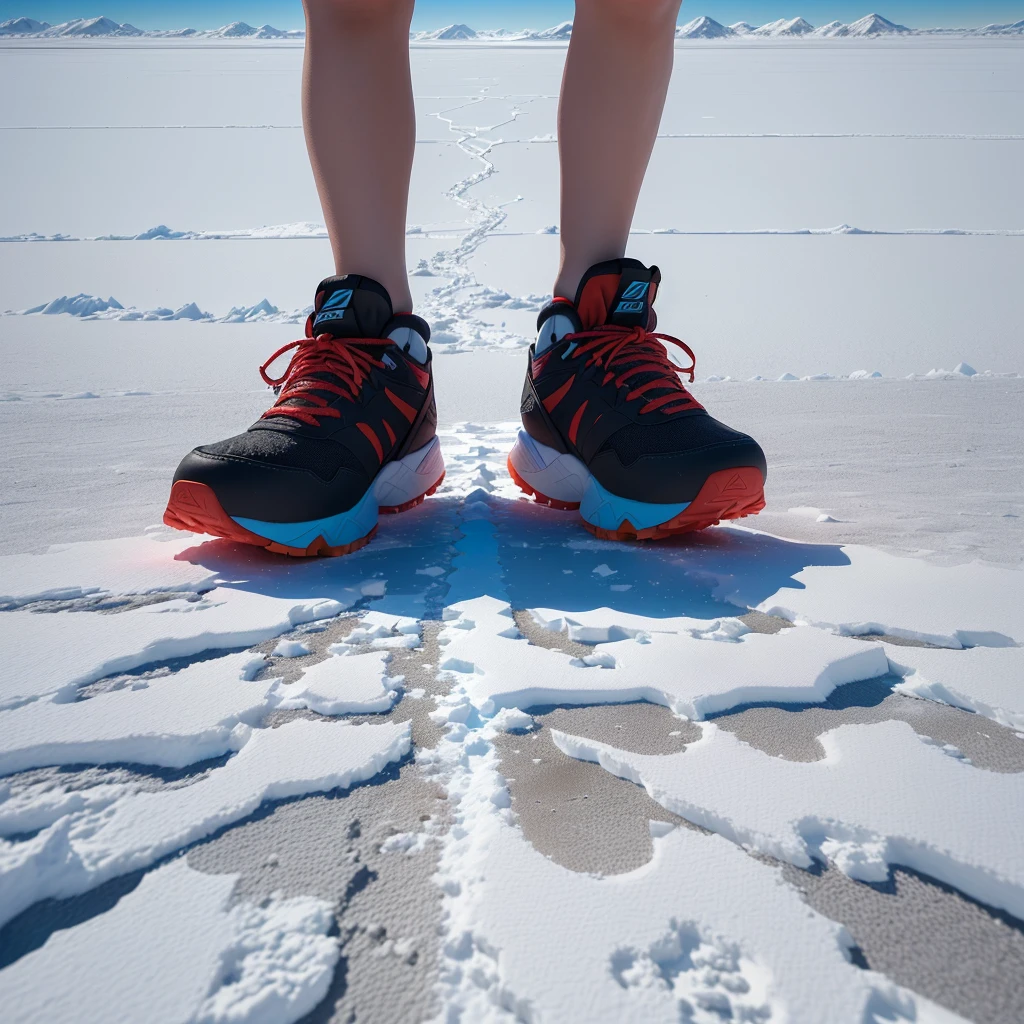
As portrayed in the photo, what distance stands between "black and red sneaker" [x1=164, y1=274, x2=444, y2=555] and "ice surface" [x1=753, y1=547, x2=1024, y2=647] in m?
0.47

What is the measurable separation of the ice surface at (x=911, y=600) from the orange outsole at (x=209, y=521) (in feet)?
1.57

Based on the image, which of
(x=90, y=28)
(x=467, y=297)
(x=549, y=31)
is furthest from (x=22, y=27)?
(x=467, y=297)

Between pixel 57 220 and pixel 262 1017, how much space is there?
4.57 metres

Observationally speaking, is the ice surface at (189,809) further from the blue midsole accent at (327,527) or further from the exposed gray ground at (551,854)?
the blue midsole accent at (327,527)

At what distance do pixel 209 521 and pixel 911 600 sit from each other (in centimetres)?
75

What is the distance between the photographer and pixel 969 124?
7836 millimetres

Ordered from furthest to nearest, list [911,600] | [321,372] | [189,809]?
1. [321,372]
2. [911,600]
3. [189,809]

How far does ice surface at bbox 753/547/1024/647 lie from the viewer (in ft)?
2.52

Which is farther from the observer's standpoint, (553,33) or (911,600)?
(553,33)

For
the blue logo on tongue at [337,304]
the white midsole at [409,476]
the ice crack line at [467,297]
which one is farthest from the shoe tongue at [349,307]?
the ice crack line at [467,297]

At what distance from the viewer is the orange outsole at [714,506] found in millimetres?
965

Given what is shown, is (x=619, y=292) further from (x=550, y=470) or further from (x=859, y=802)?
(x=859, y=802)

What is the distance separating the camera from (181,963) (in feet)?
1.36

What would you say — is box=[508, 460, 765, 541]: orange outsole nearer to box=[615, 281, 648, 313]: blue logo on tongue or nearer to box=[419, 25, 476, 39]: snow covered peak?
box=[615, 281, 648, 313]: blue logo on tongue
